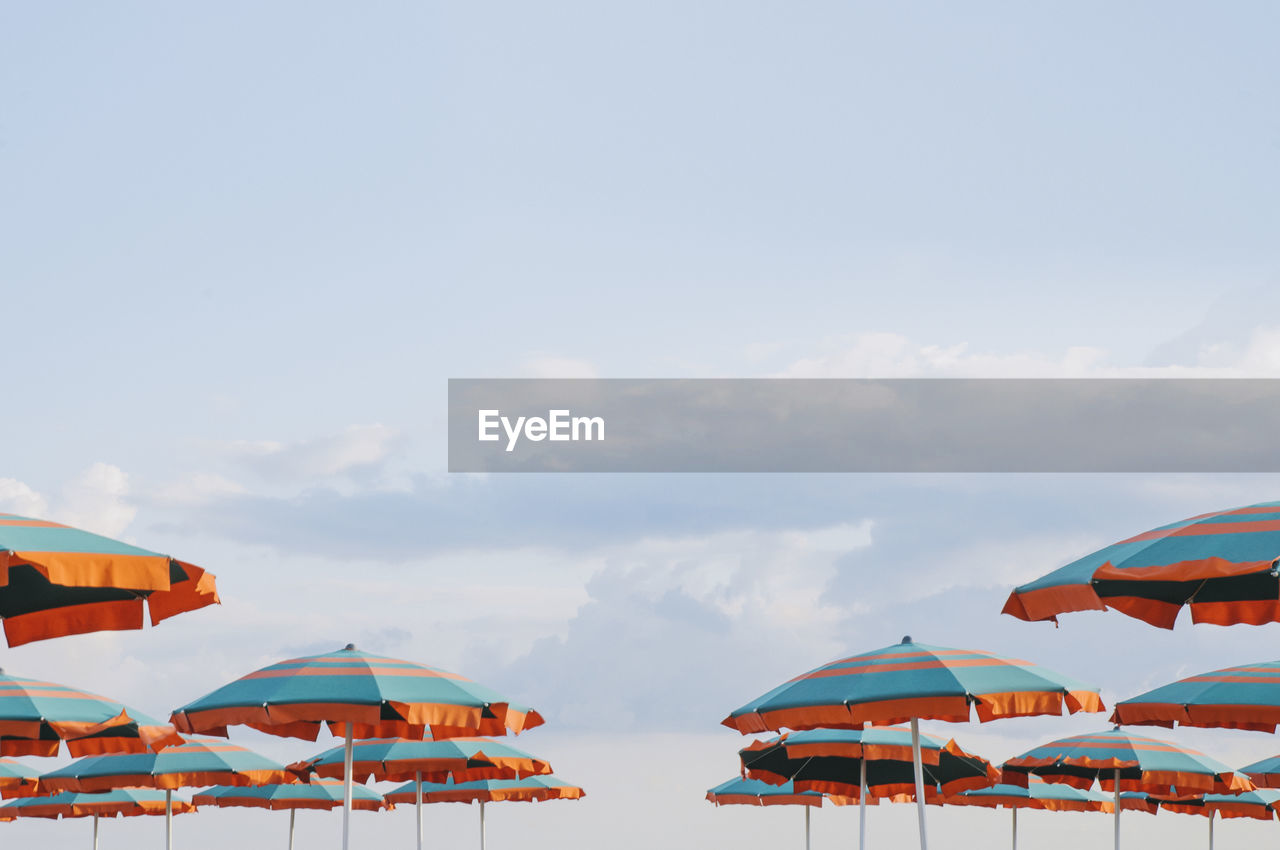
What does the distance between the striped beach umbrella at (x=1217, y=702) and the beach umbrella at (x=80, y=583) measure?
6.93 metres

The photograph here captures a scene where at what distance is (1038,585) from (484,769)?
10.8 m

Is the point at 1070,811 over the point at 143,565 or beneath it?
beneath

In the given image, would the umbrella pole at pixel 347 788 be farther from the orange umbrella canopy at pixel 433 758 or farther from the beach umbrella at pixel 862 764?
the beach umbrella at pixel 862 764

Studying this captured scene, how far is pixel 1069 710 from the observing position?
1008 centimetres

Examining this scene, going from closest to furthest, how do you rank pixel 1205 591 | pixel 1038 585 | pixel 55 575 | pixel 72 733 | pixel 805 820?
pixel 55 575 → pixel 1038 585 → pixel 1205 591 → pixel 72 733 → pixel 805 820

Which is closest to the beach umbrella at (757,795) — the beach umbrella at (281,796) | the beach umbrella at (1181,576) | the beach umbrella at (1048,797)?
the beach umbrella at (1048,797)

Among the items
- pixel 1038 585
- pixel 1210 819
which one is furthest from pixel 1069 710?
pixel 1210 819

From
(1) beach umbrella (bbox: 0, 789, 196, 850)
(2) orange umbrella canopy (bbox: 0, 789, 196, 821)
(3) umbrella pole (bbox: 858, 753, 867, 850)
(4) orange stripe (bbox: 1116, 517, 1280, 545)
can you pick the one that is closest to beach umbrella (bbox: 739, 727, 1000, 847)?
(3) umbrella pole (bbox: 858, 753, 867, 850)

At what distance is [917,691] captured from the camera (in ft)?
31.5

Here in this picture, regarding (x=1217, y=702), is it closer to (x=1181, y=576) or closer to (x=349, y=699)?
(x=1181, y=576)

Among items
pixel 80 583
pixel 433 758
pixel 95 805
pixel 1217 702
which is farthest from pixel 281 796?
pixel 80 583

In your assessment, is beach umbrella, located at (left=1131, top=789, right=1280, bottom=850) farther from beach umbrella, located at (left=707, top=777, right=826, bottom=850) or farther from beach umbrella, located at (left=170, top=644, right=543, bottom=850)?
beach umbrella, located at (left=170, top=644, right=543, bottom=850)

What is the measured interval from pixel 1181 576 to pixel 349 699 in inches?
234

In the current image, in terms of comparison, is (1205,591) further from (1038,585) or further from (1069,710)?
(1069,710)
